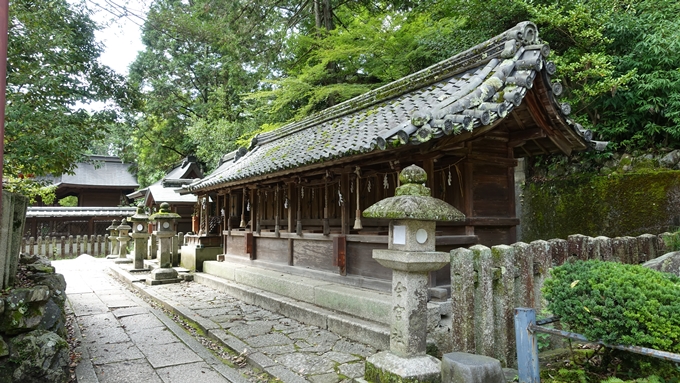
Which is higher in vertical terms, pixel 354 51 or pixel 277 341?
pixel 354 51

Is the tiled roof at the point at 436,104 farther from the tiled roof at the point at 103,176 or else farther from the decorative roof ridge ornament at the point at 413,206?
the tiled roof at the point at 103,176

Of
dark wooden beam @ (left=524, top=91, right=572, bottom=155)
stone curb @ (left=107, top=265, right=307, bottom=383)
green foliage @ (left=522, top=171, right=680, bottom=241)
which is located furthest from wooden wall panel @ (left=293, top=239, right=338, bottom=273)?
green foliage @ (left=522, top=171, right=680, bottom=241)

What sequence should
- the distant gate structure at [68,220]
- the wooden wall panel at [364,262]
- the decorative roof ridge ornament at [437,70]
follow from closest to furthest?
the decorative roof ridge ornament at [437,70] < the wooden wall panel at [364,262] < the distant gate structure at [68,220]

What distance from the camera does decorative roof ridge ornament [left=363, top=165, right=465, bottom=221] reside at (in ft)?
14.2

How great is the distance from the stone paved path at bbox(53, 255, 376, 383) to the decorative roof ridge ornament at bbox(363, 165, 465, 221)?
2.30 meters

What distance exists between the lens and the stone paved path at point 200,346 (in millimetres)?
5387

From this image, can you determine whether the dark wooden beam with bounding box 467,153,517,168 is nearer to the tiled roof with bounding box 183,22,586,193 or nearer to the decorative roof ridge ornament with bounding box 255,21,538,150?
the tiled roof with bounding box 183,22,586,193

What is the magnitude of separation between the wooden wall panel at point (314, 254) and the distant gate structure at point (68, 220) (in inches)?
851

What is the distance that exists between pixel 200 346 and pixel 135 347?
1.08 m

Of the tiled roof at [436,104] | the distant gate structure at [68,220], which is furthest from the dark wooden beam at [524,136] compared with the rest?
the distant gate structure at [68,220]

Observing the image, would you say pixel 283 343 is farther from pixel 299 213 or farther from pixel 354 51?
pixel 354 51

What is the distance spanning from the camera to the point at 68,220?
26469 millimetres

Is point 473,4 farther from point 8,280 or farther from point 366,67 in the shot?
point 8,280

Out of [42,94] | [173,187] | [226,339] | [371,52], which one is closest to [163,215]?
[42,94]
